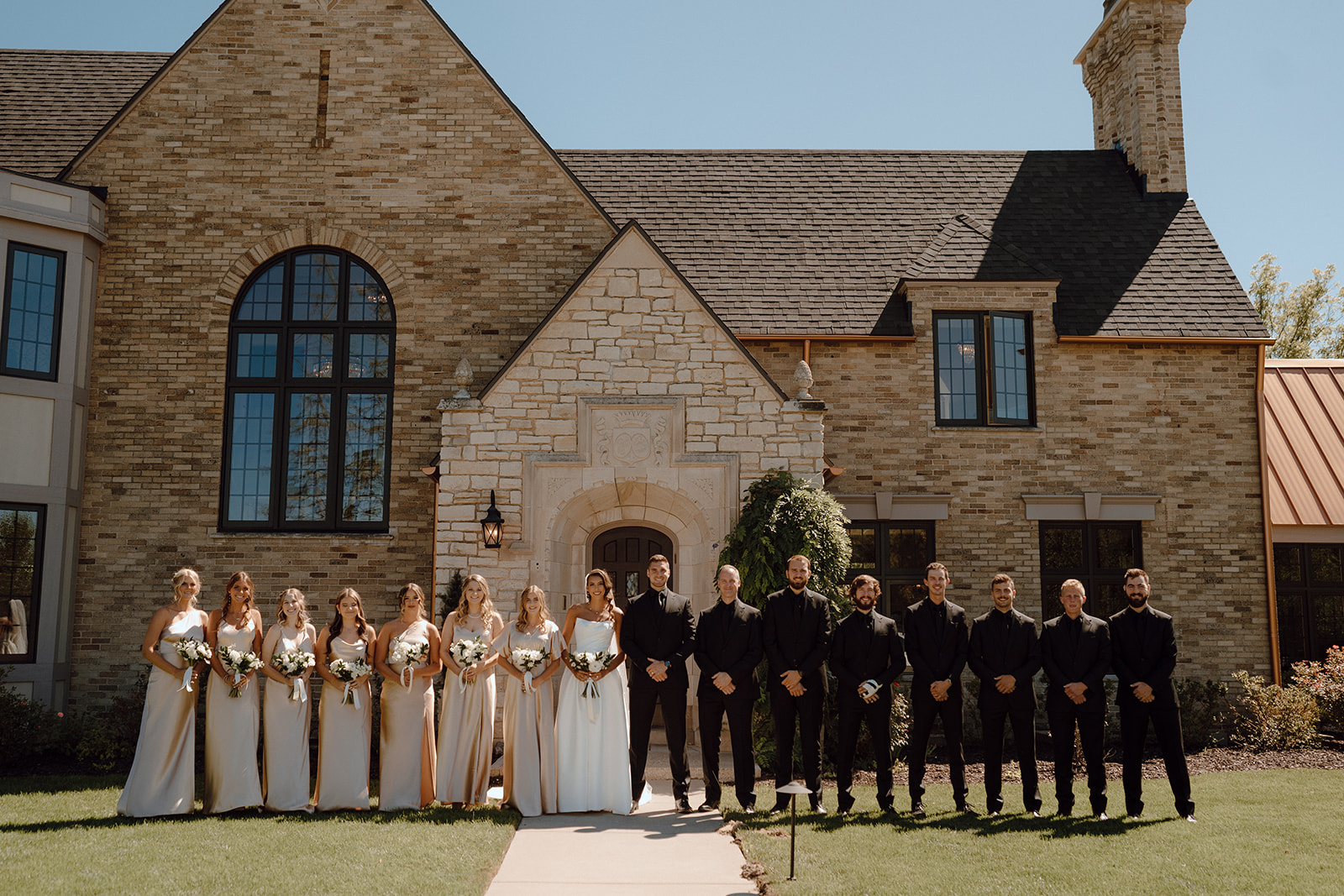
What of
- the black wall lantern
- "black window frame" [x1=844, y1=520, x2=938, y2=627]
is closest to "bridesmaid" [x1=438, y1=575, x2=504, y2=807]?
the black wall lantern

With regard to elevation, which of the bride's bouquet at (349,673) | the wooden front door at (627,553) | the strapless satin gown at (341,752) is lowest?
the strapless satin gown at (341,752)

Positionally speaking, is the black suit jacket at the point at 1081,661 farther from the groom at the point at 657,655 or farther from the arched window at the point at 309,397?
the arched window at the point at 309,397

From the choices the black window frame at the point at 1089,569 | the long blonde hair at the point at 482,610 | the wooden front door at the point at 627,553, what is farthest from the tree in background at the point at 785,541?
the black window frame at the point at 1089,569

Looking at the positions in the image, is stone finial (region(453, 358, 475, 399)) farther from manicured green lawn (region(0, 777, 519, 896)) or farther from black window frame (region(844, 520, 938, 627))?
black window frame (region(844, 520, 938, 627))

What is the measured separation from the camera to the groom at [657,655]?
26.6 feet

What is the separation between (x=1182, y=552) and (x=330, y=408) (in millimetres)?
12165

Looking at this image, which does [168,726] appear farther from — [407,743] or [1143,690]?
[1143,690]

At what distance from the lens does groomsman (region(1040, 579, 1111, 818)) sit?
7.76 metres

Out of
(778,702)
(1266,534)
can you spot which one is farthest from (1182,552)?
(778,702)

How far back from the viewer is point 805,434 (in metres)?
11.0

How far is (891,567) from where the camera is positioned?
44.0 ft

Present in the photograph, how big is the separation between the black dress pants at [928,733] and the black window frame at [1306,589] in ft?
27.8

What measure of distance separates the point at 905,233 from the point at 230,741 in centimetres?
1235

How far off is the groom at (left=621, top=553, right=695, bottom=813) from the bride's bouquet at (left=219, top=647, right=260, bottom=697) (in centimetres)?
311
